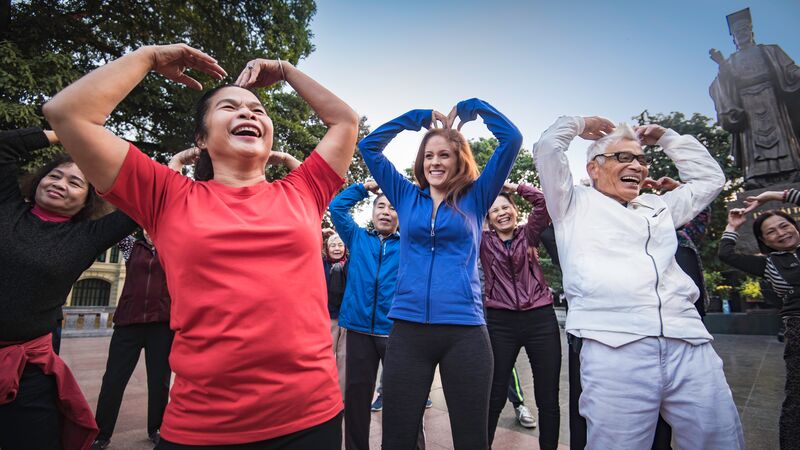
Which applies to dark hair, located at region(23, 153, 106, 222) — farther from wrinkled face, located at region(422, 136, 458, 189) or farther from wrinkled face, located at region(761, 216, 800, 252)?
wrinkled face, located at region(761, 216, 800, 252)

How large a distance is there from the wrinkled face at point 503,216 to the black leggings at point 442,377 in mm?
1737

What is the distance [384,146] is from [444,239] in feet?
3.01

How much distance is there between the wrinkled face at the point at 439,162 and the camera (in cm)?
255

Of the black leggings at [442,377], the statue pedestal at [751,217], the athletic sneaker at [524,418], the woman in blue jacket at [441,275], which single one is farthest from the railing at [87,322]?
the statue pedestal at [751,217]

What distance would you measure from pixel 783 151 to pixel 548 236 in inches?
462

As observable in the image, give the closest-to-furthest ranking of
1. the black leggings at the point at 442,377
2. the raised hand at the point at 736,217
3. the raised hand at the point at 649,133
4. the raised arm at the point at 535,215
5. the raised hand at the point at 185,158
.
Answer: the black leggings at the point at 442,377, the raised hand at the point at 185,158, the raised hand at the point at 649,133, the raised arm at the point at 535,215, the raised hand at the point at 736,217

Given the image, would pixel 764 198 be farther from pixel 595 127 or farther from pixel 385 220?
pixel 385 220

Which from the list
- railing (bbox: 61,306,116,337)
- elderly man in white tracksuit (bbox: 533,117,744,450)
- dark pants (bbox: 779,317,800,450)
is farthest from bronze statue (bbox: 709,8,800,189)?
railing (bbox: 61,306,116,337)

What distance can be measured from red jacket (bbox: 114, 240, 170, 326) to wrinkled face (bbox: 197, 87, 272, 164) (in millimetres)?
2526

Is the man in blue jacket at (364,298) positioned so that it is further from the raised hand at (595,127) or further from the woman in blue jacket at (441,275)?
the raised hand at (595,127)

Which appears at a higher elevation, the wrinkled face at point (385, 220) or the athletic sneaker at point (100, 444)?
the wrinkled face at point (385, 220)

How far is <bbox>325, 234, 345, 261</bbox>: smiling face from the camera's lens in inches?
236

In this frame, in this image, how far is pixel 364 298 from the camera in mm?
3355

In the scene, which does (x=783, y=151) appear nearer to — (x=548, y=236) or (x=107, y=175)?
(x=548, y=236)
